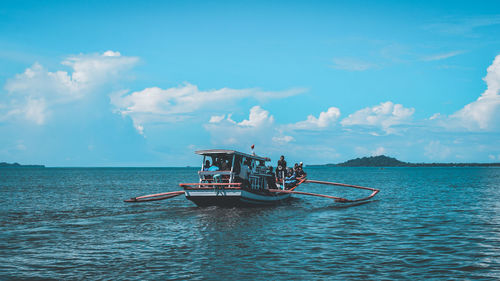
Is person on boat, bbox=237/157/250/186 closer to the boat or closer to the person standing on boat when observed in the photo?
the boat

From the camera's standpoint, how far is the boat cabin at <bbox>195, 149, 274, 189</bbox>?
26.3 m

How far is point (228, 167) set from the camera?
27.2m

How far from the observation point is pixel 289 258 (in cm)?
1375

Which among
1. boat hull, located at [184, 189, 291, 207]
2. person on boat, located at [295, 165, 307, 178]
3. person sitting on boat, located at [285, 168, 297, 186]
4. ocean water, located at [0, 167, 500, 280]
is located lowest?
ocean water, located at [0, 167, 500, 280]

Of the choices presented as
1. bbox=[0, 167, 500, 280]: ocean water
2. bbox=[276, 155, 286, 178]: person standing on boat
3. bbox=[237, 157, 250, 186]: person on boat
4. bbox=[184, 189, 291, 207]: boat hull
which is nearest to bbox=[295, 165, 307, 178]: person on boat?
bbox=[276, 155, 286, 178]: person standing on boat

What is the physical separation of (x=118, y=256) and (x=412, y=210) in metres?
22.2

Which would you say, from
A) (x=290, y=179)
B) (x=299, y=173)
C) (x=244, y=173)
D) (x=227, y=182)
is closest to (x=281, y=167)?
(x=290, y=179)

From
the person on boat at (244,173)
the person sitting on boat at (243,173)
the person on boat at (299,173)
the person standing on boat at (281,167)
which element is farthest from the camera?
the person on boat at (299,173)

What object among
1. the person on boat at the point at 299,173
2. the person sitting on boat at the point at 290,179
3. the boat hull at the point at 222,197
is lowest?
the boat hull at the point at 222,197

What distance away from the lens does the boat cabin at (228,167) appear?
86.4 feet

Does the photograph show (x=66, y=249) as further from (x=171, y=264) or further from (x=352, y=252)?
(x=352, y=252)

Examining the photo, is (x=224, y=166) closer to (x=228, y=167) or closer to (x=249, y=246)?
(x=228, y=167)

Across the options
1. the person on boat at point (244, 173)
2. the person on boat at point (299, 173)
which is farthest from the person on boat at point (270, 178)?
the person on boat at point (299, 173)

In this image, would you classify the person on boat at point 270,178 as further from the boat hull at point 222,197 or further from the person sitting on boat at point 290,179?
the boat hull at point 222,197
